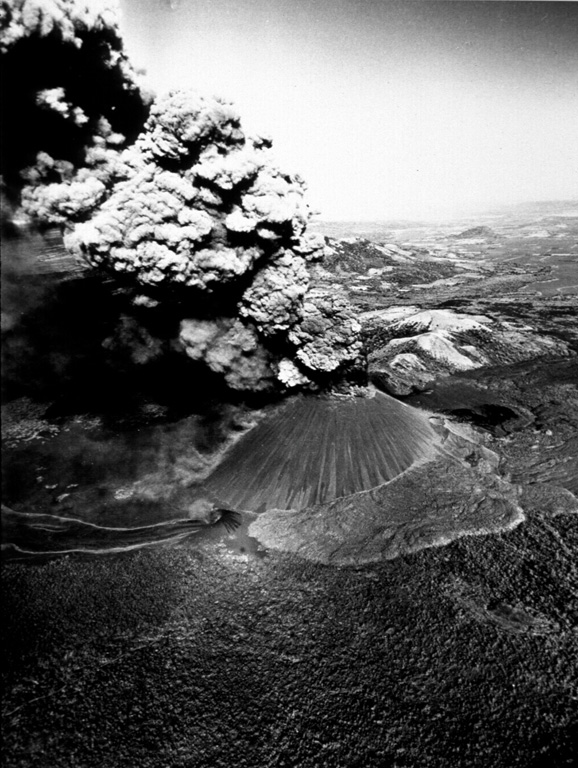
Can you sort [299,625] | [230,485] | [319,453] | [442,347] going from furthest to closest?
[442,347]
[319,453]
[230,485]
[299,625]

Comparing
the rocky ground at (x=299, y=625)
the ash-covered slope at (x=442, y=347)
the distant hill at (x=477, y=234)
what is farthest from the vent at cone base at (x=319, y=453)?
the distant hill at (x=477, y=234)

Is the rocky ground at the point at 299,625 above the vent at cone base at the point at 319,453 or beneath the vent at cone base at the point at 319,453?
beneath

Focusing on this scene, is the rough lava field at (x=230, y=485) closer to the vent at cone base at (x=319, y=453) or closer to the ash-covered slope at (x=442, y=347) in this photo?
the vent at cone base at (x=319, y=453)

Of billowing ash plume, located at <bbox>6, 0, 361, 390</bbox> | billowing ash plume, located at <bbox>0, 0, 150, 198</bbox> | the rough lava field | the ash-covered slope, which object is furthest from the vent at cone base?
billowing ash plume, located at <bbox>0, 0, 150, 198</bbox>

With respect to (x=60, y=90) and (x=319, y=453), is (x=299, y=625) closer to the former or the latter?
(x=319, y=453)

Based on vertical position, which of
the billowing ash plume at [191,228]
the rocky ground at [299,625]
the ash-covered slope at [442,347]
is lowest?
the rocky ground at [299,625]

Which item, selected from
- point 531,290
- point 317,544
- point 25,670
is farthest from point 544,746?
point 531,290

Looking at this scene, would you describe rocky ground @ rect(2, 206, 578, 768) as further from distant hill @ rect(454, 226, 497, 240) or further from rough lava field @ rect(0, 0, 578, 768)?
distant hill @ rect(454, 226, 497, 240)

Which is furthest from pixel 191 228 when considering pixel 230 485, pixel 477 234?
pixel 477 234
